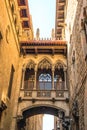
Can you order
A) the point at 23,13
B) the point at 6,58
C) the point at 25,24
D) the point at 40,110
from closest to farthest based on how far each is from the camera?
the point at 6,58 < the point at 40,110 < the point at 23,13 < the point at 25,24

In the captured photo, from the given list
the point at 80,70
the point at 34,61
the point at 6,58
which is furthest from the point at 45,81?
the point at 80,70

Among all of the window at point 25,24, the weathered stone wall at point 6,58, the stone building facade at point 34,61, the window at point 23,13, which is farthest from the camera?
the window at point 25,24

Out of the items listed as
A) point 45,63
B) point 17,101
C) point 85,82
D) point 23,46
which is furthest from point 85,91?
point 23,46

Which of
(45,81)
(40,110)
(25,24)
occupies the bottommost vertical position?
(40,110)

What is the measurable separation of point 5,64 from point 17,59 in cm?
372

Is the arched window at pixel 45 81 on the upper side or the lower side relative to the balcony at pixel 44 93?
upper

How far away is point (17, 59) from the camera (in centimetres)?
1527

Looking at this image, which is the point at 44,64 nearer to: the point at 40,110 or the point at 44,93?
the point at 44,93

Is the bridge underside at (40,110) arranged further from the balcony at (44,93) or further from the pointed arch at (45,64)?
the pointed arch at (45,64)

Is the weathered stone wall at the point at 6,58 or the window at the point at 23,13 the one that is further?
the window at the point at 23,13

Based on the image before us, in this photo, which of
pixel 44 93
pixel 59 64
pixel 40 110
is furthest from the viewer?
pixel 59 64

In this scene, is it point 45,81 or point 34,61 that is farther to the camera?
point 34,61

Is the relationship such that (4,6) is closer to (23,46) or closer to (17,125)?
(23,46)

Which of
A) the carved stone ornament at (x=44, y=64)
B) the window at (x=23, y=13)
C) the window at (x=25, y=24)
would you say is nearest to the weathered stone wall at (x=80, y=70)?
the carved stone ornament at (x=44, y=64)
